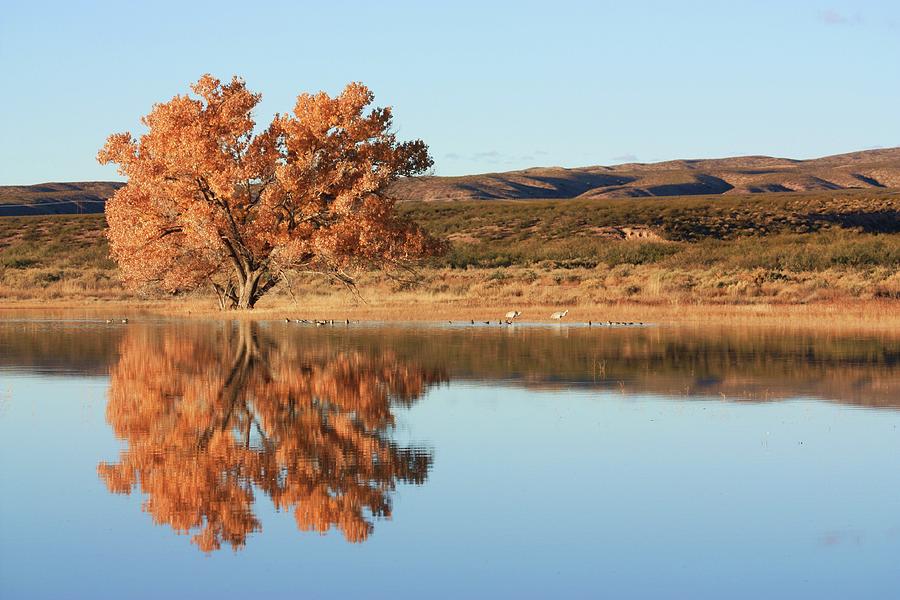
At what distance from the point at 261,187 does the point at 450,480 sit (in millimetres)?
27979

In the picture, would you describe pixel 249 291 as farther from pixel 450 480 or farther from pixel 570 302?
pixel 450 480

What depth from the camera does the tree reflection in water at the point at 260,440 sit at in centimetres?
970

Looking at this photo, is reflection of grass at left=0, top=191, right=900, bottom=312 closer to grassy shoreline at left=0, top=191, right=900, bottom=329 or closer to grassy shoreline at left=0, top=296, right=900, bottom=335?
grassy shoreline at left=0, top=191, right=900, bottom=329

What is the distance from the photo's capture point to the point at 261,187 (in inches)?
1497

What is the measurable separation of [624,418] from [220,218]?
79.5 ft

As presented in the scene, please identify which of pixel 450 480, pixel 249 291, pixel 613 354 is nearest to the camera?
pixel 450 480

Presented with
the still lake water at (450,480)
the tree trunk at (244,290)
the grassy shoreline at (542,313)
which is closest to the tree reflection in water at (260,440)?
the still lake water at (450,480)

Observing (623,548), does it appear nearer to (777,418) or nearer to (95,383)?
(777,418)

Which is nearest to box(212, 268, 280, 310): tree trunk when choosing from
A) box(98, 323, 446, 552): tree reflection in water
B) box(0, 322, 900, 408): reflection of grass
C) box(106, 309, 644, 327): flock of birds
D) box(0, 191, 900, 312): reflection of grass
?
box(0, 191, 900, 312): reflection of grass

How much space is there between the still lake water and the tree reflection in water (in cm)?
4

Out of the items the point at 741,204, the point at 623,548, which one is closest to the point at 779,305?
the point at 623,548

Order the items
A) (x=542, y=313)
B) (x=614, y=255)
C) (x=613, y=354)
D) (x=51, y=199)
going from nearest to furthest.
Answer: (x=613, y=354) → (x=542, y=313) → (x=614, y=255) → (x=51, y=199)

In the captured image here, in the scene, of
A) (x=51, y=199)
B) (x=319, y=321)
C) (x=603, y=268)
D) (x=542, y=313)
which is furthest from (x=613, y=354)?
(x=51, y=199)

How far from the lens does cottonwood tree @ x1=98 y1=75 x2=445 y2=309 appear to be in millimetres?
36281
